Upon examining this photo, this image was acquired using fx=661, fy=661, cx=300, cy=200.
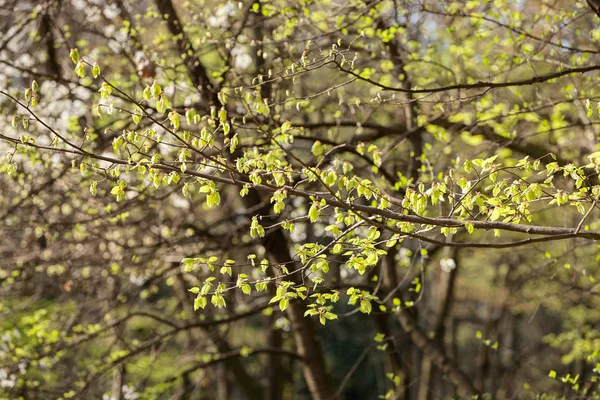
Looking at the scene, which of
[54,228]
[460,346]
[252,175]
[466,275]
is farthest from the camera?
[460,346]

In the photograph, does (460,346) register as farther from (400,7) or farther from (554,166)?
(554,166)

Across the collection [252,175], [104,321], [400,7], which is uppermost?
[400,7]

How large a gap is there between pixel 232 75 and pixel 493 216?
3801 mm

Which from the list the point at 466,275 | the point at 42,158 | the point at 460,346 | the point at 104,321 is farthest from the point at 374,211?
the point at 460,346

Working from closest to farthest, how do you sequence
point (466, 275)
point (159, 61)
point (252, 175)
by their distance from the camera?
point (252, 175), point (159, 61), point (466, 275)

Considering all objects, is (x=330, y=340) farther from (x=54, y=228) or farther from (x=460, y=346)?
(x=54, y=228)

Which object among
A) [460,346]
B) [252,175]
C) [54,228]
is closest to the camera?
[252,175]

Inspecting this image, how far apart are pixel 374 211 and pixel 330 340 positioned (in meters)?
15.3

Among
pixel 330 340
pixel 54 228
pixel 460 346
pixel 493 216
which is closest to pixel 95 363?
pixel 54 228

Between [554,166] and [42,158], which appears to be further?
[42,158]

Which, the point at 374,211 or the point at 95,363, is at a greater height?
the point at 95,363

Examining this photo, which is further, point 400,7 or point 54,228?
point 54,228

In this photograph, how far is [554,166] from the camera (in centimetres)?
346

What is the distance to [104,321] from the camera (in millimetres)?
9570
